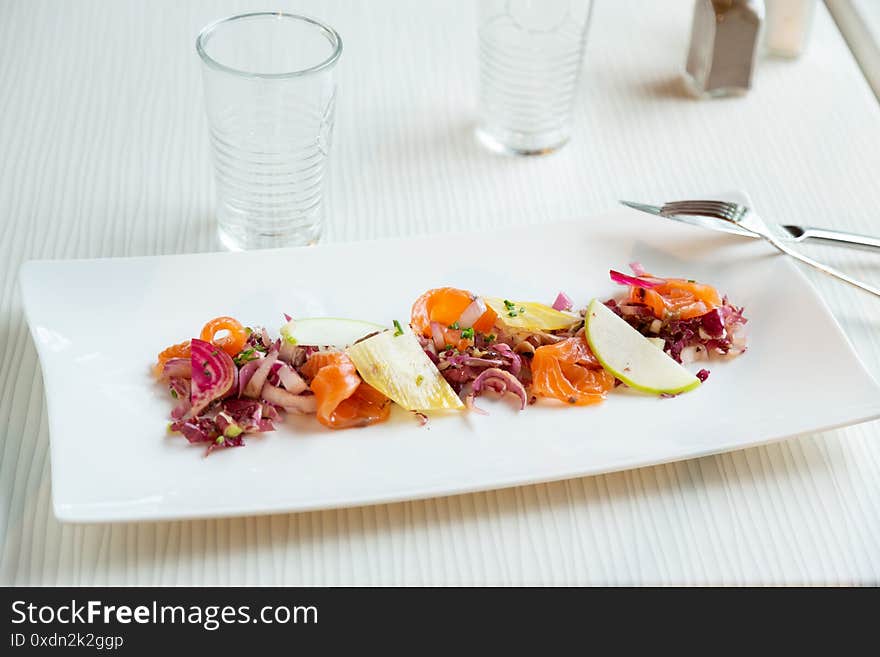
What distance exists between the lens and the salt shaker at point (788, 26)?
204 centimetres

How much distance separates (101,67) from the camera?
197cm

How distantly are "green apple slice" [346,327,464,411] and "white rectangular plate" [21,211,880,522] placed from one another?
3 centimetres

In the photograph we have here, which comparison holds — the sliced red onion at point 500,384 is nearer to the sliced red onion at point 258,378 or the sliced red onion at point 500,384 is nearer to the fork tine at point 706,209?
the sliced red onion at point 258,378

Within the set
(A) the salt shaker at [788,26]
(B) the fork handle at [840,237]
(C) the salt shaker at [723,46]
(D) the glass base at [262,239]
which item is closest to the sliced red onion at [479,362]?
(D) the glass base at [262,239]

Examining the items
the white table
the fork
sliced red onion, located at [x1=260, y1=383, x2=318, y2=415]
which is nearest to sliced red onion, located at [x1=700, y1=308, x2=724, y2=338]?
the white table

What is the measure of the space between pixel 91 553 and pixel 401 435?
0.35 meters

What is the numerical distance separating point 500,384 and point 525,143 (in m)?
0.71

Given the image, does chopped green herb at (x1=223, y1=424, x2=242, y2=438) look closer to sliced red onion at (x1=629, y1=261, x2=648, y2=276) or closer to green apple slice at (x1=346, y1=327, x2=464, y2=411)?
green apple slice at (x1=346, y1=327, x2=464, y2=411)

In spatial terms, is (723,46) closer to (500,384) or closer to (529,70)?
(529,70)

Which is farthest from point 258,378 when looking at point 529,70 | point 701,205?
point 529,70

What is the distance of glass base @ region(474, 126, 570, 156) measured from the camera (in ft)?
5.96

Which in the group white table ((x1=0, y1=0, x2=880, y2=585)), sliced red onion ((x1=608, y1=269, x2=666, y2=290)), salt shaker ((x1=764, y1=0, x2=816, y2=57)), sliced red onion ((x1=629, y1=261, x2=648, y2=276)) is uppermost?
salt shaker ((x1=764, y1=0, x2=816, y2=57))

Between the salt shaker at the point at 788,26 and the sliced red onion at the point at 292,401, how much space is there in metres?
1.35

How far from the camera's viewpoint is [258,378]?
1.20m
